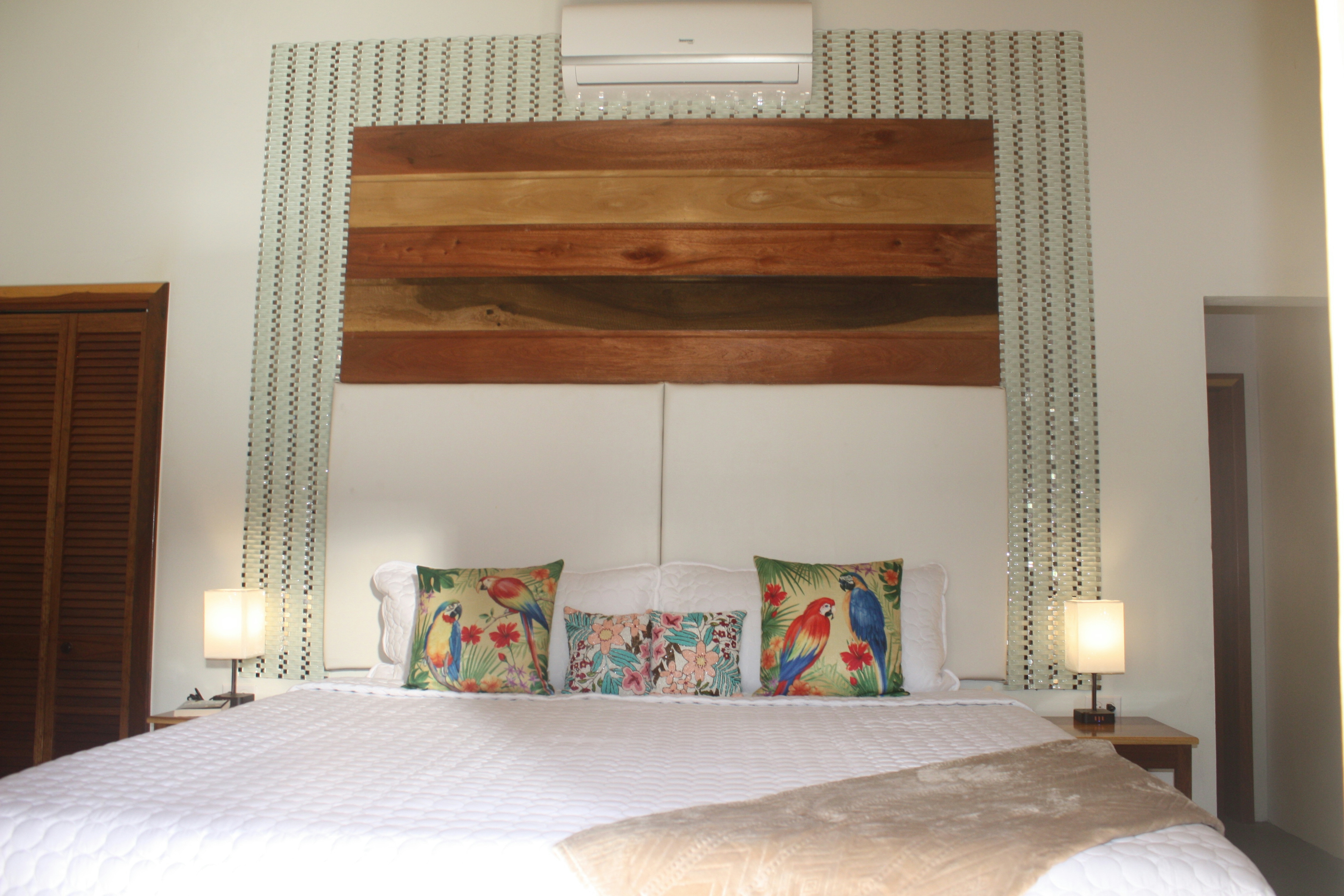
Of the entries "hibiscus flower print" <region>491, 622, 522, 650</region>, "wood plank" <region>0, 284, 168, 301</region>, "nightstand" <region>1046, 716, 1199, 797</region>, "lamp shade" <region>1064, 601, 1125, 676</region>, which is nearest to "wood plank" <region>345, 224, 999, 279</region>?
"wood plank" <region>0, 284, 168, 301</region>

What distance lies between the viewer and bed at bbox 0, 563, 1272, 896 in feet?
4.44

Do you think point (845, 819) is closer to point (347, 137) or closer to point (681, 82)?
point (681, 82)

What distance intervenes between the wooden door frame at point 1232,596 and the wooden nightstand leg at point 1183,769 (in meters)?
1.06

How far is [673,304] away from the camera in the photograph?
3.17 m

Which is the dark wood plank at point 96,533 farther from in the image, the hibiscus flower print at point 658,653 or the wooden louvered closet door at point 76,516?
the hibiscus flower print at point 658,653

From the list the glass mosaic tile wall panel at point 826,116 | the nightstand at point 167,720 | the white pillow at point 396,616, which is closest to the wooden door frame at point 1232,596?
the glass mosaic tile wall panel at point 826,116

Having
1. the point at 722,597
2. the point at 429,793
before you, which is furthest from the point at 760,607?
the point at 429,793

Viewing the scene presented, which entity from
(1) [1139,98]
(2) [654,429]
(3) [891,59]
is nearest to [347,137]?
(2) [654,429]

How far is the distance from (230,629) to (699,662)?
1.58 meters

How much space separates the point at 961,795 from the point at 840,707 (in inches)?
32.5

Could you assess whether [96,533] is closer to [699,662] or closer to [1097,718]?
[699,662]

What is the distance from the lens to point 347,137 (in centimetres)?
332

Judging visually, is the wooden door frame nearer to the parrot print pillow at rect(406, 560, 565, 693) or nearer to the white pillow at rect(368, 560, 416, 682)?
the parrot print pillow at rect(406, 560, 565, 693)

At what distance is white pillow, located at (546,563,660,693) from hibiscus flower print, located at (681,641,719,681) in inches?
8.9
